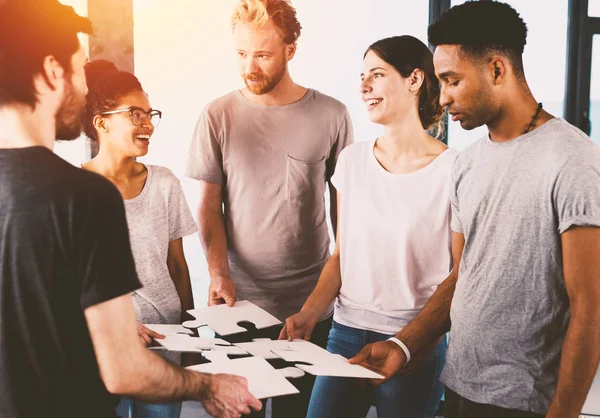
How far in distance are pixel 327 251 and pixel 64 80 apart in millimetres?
1443

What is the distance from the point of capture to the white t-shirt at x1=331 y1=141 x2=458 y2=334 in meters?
1.71

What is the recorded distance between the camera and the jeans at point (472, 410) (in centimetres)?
135

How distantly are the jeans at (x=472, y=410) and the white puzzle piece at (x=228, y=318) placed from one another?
0.51 metres

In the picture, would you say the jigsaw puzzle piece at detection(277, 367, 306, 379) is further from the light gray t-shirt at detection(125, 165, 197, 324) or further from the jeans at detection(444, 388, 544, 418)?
the light gray t-shirt at detection(125, 165, 197, 324)

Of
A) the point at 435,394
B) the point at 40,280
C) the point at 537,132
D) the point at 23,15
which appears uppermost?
the point at 23,15

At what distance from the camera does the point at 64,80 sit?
→ 3.36ft

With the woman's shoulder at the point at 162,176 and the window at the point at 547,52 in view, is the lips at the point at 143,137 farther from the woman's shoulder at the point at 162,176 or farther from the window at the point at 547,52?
the window at the point at 547,52

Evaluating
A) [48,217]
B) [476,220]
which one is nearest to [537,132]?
[476,220]

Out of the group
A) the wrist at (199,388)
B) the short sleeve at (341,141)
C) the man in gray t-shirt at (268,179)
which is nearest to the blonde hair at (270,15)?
the man in gray t-shirt at (268,179)

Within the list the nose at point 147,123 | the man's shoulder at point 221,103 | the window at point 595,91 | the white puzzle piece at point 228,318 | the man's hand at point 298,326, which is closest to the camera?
the white puzzle piece at point 228,318

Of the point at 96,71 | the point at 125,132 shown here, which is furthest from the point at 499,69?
the point at 96,71

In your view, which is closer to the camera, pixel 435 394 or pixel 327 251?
pixel 435 394

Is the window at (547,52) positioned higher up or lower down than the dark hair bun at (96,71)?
higher up

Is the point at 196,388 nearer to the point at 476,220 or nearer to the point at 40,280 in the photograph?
the point at 40,280
